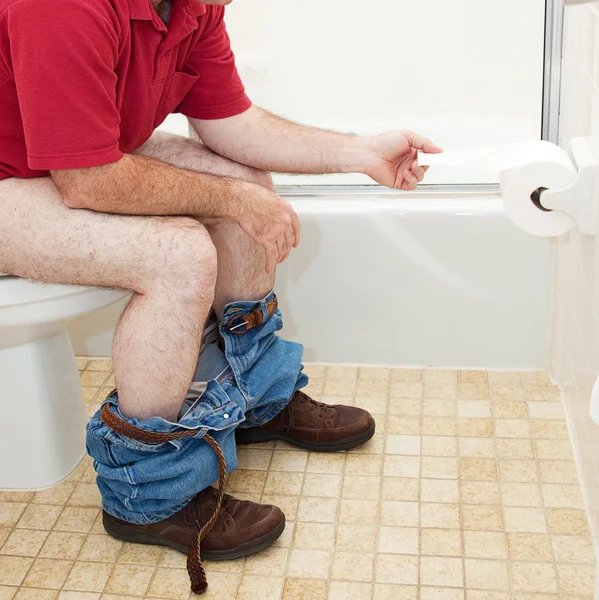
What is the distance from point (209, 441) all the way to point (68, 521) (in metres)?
0.28

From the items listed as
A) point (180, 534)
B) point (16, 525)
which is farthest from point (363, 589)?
point (16, 525)

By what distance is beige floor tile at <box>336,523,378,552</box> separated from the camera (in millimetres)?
1221

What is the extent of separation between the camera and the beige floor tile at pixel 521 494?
4.23 feet

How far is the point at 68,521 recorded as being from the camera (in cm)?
131

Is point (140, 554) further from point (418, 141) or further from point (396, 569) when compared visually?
point (418, 141)

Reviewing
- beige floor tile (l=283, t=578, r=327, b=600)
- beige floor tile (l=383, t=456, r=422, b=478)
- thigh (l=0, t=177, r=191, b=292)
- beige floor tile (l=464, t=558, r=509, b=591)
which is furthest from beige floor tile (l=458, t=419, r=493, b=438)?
thigh (l=0, t=177, r=191, b=292)

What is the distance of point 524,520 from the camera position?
4.11ft

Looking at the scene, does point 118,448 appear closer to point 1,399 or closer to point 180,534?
Result: point 180,534

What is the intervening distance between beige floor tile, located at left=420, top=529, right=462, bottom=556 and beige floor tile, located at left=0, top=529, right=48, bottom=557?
21.2 inches

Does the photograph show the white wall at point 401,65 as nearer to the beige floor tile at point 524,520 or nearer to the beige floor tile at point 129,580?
the beige floor tile at point 524,520

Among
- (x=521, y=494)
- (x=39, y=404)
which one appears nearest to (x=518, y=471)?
(x=521, y=494)

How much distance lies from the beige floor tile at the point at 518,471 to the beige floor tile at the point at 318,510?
263 mm

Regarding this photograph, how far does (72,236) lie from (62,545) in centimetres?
46

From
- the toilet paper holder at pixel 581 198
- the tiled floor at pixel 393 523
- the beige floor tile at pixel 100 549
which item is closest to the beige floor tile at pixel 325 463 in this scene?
the tiled floor at pixel 393 523
